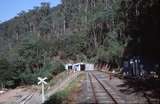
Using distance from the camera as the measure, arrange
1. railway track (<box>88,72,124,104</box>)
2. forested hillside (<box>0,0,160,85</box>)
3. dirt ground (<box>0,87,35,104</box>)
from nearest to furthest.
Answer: railway track (<box>88,72,124,104</box>) → dirt ground (<box>0,87,35,104</box>) → forested hillside (<box>0,0,160,85</box>)

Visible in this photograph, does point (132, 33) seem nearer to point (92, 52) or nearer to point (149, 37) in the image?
point (149, 37)

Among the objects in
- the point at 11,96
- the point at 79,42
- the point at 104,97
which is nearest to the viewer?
the point at 104,97

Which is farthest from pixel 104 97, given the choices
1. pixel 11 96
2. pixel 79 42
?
pixel 79 42

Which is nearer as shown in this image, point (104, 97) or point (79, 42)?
point (104, 97)

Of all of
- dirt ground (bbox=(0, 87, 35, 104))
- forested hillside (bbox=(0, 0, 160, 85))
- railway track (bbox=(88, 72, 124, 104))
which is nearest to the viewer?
railway track (bbox=(88, 72, 124, 104))

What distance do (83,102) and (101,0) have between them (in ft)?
455

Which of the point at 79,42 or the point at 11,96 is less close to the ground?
the point at 79,42

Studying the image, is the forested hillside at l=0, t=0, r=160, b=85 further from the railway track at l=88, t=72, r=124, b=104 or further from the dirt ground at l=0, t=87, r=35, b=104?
the railway track at l=88, t=72, r=124, b=104

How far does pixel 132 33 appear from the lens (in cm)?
5516

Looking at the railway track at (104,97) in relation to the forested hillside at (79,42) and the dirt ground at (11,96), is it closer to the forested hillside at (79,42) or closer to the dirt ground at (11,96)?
the forested hillside at (79,42)

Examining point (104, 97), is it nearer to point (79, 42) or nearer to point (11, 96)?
point (11, 96)

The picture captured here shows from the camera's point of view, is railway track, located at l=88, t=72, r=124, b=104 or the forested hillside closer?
railway track, located at l=88, t=72, r=124, b=104

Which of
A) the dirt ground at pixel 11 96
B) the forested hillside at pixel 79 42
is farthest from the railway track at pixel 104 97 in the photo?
the dirt ground at pixel 11 96

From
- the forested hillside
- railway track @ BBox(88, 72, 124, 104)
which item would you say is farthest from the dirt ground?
railway track @ BBox(88, 72, 124, 104)
